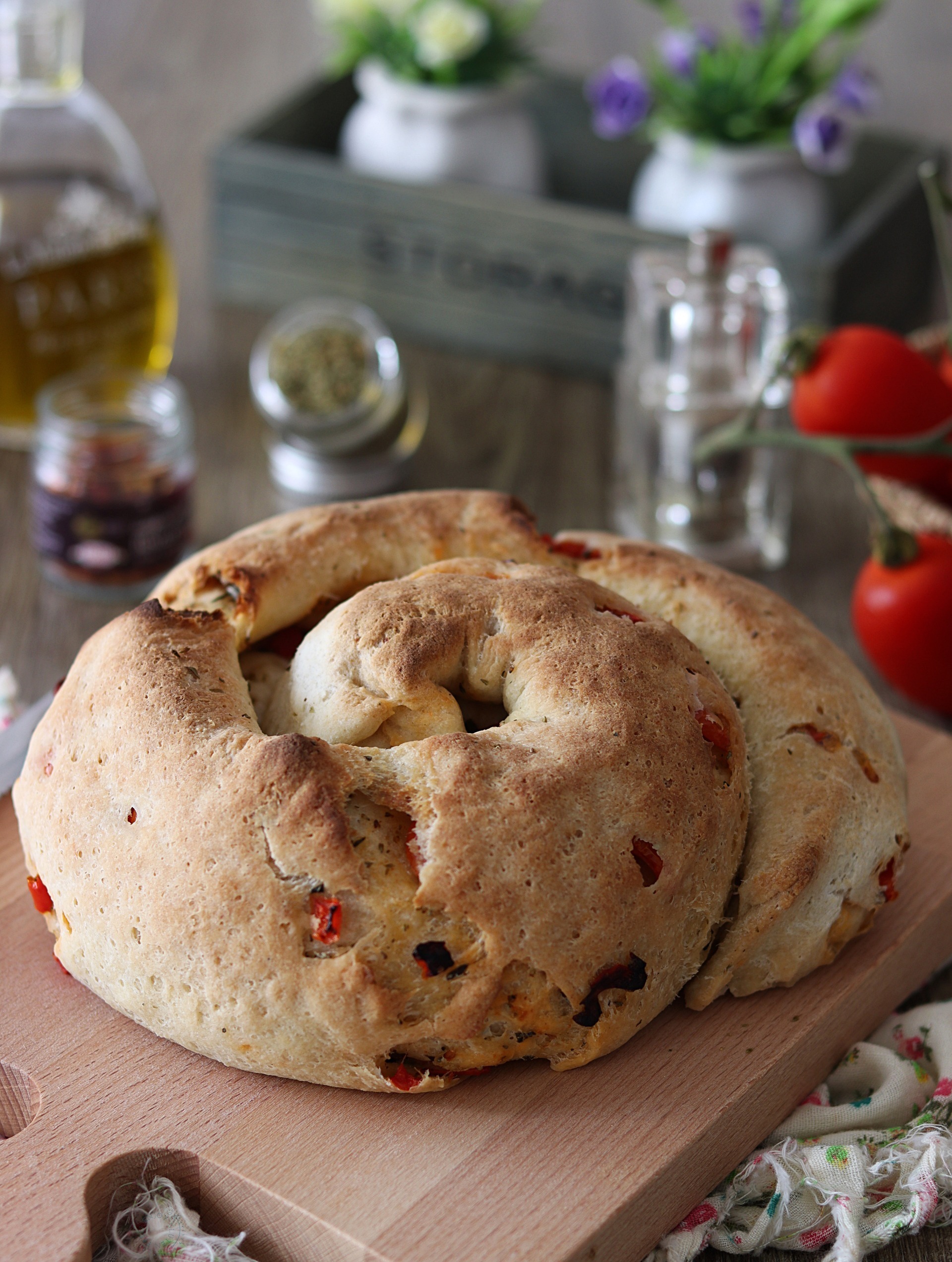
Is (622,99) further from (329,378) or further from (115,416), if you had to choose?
(115,416)

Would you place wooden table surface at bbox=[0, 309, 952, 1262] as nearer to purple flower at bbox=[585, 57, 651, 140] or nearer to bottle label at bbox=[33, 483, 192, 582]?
bottle label at bbox=[33, 483, 192, 582]

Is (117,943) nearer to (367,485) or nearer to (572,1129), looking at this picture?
(572,1129)

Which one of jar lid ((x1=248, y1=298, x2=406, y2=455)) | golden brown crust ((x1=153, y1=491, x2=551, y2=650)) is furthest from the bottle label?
golden brown crust ((x1=153, y1=491, x2=551, y2=650))

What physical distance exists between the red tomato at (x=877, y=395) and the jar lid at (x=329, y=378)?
2.48ft

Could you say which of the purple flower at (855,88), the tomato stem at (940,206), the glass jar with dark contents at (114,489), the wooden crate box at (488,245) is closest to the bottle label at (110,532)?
the glass jar with dark contents at (114,489)

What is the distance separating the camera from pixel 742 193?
2.72 metres

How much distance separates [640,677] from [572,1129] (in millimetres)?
408

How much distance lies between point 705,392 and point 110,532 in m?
0.98

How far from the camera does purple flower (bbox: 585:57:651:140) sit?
279 cm

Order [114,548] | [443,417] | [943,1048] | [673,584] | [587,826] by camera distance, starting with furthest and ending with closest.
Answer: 1. [443,417]
2. [114,548]
3. [673,584]
4. [943,1048]
5. [587,826]

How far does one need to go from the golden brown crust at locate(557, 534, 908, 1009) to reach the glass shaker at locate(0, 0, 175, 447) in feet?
4.32

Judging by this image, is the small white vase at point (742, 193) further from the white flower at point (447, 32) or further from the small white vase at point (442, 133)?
the white flower at point (447, 32)

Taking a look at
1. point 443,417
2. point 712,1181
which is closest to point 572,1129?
point 712,1181

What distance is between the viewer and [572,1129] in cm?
127
